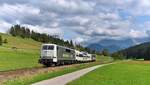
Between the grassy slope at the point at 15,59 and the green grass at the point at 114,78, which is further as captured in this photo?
the grassy slope at the point at 15,59

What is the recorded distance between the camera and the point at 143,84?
26438mm

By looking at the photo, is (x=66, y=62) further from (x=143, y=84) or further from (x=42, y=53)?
(x=143, y=84)

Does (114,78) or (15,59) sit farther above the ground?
(15,59)

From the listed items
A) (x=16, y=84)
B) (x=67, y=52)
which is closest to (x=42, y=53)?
(x=67, y=52)

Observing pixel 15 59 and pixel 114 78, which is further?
pixel 15 59

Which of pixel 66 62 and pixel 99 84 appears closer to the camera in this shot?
pixel 99 84

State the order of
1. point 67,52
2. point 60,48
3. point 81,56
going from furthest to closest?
point 81,56 < point 67,52 < point 60,48

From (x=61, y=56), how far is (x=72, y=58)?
1678 centimetres

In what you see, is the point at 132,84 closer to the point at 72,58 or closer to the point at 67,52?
the point at 67,52

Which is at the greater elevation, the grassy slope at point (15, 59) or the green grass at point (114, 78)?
the grassy slope at point (15, 59)

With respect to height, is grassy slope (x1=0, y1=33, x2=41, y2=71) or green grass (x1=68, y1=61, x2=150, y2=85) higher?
grassy slope (x1=0, y1=33, x2=41, y2=71)

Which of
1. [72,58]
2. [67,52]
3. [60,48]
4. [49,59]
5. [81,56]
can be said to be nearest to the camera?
[49,59]

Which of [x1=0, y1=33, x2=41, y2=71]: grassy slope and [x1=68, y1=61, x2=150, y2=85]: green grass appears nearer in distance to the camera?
[x1=68, y1=61, x2=150, y2=85]: green grass

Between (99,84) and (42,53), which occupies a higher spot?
(42,53)
